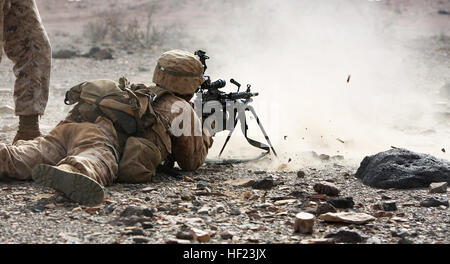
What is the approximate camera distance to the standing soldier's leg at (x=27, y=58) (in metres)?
4.59

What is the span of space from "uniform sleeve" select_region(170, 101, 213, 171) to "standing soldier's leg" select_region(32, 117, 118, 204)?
429mm

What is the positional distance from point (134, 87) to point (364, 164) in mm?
1681

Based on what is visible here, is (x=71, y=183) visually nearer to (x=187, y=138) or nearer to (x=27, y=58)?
(x=187, y=138)

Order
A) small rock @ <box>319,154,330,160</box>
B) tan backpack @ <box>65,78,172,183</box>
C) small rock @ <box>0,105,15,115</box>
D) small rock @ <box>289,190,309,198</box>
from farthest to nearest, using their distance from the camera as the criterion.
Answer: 1. small rock @ <box>0,105,15,115</box>
2. small rock @ <box>319,154,330,160</box>
3. tan backpack @ <box>65,78,172,183</box>
4. small rock @ <box>289,190,309,198</box>

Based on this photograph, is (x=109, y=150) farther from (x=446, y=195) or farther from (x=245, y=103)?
(x=446, y=195)

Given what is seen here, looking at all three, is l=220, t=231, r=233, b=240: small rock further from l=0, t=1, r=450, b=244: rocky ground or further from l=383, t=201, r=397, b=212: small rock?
l=383, t=201, r=397, b=212: small rock

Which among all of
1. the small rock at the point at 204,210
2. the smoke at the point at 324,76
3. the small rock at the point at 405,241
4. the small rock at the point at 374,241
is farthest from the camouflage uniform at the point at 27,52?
the small rock at the point at 405,241

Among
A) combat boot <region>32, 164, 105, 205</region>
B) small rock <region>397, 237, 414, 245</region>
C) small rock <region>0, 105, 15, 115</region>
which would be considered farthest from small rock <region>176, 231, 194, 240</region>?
small rock <region>0, 105, 15, 115</region>

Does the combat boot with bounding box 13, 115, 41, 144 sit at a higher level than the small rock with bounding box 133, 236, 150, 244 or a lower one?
higher

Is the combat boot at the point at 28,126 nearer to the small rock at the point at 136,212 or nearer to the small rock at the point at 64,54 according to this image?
the small rock at the point at 136,212

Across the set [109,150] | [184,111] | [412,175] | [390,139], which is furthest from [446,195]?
[390,139]

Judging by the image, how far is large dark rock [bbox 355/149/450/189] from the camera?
4.09m
